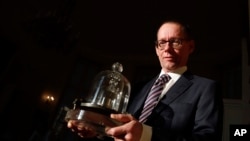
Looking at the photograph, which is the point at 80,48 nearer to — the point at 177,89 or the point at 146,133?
the point at 177,89

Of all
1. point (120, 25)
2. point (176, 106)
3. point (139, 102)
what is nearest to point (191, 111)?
point (176, 106)

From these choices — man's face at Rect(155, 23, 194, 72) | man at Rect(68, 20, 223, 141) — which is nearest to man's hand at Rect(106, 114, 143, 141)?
man at Rect(68, 20, 223, 141)

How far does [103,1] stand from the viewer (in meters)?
3.62

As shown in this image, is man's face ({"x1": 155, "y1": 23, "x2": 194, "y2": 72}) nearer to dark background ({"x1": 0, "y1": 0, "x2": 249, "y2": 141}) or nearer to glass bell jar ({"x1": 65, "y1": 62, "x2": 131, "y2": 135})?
glass bell jar ({"x1": 65, "y1": 62, "x2": 131, "y2": 135})

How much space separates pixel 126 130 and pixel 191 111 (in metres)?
0.27

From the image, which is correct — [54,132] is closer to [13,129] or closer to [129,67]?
[13,129]

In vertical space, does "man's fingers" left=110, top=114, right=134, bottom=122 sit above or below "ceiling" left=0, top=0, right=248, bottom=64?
below

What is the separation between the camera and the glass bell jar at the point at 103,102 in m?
0.48

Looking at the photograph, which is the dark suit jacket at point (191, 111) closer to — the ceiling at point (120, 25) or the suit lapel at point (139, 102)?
the suit lapel at point (139, 102)

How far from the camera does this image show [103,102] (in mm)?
686

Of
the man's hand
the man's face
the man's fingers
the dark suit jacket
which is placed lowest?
the man's hand

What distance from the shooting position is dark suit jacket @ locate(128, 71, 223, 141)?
602 mm

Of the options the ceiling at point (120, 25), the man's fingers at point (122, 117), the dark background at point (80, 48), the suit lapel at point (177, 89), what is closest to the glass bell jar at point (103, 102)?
the man's fingers at point (122, 117)

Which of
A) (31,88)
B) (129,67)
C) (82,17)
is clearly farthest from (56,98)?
(82,17)
